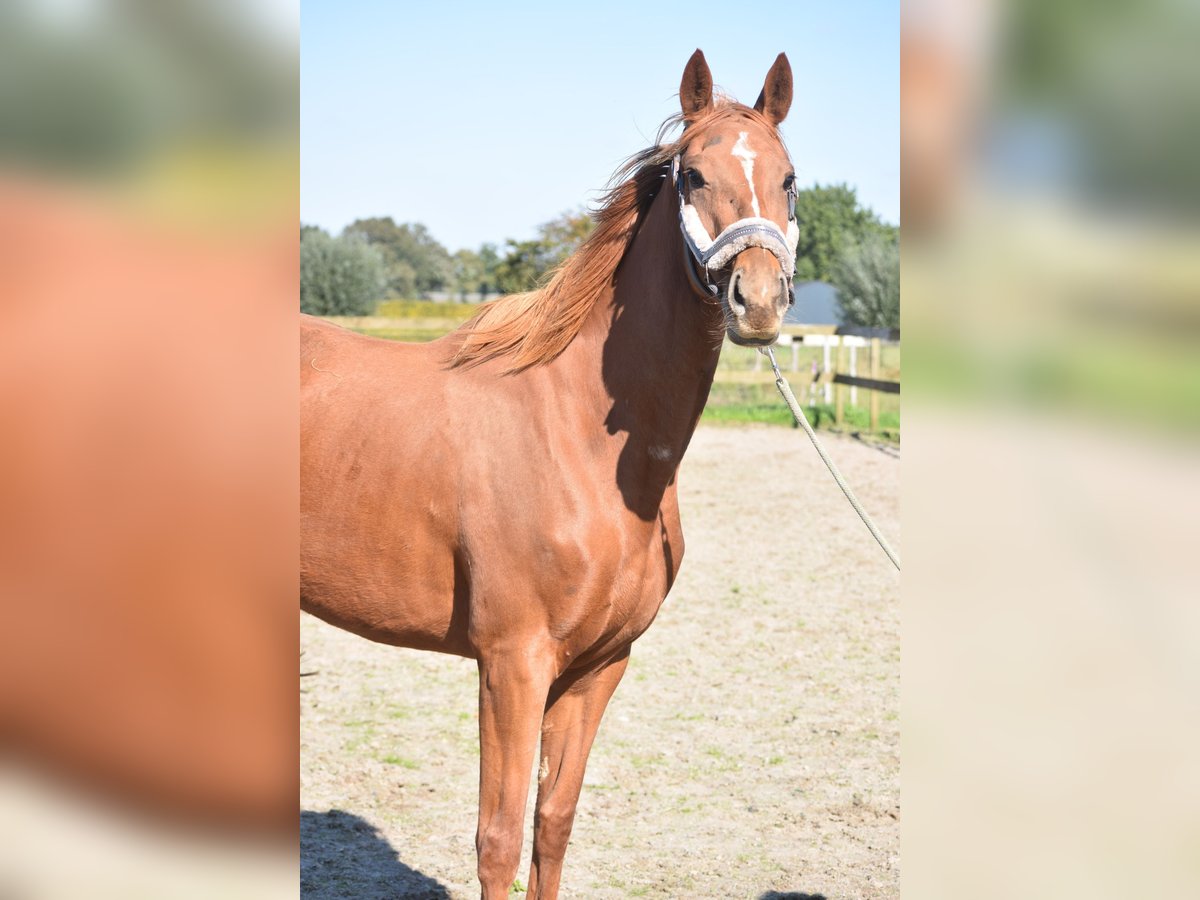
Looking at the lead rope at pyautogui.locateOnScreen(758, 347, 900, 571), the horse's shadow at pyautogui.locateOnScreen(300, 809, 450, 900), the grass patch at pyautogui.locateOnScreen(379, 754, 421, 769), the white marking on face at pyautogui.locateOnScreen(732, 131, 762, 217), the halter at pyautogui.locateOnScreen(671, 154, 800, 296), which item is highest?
the white marking on face at pyautogui.locateOnScreen(732, 131, 762, 217)

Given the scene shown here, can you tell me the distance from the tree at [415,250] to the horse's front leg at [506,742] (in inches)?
2228

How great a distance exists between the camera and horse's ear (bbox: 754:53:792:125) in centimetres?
256

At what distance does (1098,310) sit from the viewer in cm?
73

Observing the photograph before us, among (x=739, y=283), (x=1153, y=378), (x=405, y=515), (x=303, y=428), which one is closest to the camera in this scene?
(x=1153, y=378)

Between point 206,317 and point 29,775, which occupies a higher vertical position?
point 206,317

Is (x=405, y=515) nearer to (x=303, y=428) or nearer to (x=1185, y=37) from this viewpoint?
(x=303, y=428)

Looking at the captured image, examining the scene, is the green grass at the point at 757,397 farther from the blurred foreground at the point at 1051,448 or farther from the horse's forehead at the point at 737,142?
the blurred foreground at the point at 1051,448

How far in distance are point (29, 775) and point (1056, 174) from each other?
95cm

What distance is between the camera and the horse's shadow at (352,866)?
3.62m

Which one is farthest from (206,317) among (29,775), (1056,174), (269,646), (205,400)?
(1056,174)

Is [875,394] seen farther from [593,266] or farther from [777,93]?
[777,93]

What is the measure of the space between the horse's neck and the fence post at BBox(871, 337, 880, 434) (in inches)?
523

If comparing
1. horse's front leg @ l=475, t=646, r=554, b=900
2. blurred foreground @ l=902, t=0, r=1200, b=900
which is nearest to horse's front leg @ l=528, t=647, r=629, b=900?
horse's front leg @ l=475, t=646, r=554, b=900

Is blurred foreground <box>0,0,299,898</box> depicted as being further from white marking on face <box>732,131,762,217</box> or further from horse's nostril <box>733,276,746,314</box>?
white marking on face <box>732,131,762,217</box>
